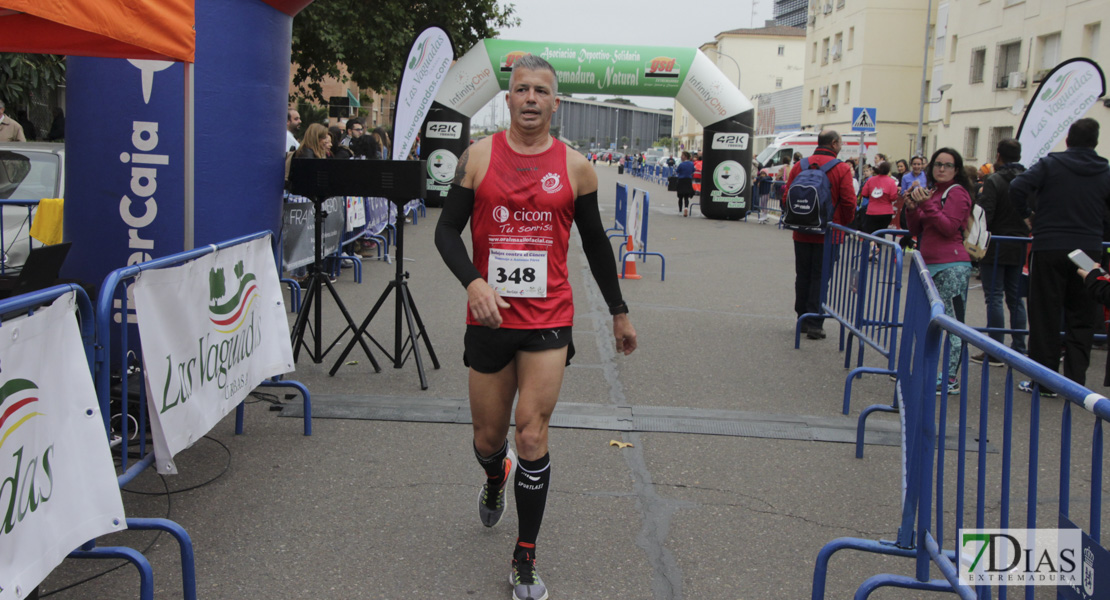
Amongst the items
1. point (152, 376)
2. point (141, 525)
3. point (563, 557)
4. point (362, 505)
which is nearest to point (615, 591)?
point (563, 557)

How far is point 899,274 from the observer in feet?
22.0

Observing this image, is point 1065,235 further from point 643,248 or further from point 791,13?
point 791,13

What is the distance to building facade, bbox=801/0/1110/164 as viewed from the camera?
95.7 feet

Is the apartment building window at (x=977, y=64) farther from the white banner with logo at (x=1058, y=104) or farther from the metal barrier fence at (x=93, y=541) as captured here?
the metal barrier fence at (x=93, y=541)

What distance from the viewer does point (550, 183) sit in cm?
364

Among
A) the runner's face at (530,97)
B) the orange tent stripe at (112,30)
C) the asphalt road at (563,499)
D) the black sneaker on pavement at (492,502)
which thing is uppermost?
the orange tent stripe at (112,30)

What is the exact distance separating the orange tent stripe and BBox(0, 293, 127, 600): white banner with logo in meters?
1.59

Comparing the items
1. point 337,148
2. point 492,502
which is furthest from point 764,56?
point 492,502

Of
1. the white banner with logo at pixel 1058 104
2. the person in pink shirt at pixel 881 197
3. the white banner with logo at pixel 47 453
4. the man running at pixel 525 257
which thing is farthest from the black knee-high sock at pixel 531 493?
the person in pink shirt at pixel 881 197

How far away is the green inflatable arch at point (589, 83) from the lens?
21.5 meters

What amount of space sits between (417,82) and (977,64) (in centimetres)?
3202

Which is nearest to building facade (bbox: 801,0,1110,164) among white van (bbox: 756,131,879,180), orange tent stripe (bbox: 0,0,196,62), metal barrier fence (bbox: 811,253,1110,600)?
white van (bbox: 756,131,879,180)

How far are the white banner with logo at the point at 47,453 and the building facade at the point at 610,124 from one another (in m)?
146

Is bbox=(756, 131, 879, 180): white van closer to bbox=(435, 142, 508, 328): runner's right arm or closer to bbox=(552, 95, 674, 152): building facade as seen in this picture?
bbox=(435, 142, 508, 328): runner's right arm
